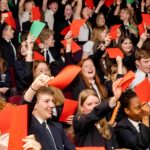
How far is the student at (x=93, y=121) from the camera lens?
3.66 m

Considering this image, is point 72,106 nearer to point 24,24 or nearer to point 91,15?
point 24,24

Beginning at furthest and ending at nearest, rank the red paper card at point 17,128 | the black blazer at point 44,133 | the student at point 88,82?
1. the student at point 88,82
2. the black blazer at point 44,133
3. the red paper card at point 17,128

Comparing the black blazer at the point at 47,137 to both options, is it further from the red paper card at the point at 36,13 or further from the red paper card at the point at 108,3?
the red paper card at the point at 108,3

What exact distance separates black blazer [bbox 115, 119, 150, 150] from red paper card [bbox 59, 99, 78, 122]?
0.72 metres

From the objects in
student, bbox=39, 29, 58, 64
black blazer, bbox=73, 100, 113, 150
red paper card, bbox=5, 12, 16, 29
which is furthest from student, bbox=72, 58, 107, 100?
red paper card, bbox=5, 12, 16, 29

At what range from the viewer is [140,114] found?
4.00m

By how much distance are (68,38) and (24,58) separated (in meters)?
0.55

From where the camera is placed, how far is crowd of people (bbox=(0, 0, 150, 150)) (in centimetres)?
366

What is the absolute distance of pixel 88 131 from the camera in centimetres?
389

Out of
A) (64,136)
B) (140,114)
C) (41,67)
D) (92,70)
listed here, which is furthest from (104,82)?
(64,136)

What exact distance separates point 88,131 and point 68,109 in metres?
0.75

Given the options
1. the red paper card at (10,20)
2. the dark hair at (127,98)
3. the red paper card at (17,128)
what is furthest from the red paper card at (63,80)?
the red paper card at (10,20)

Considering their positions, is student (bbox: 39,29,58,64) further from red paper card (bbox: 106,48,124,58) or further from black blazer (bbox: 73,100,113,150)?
black blazer (bbox: 73,100,113,150)

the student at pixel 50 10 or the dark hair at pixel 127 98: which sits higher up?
the student at pixel 50 10
